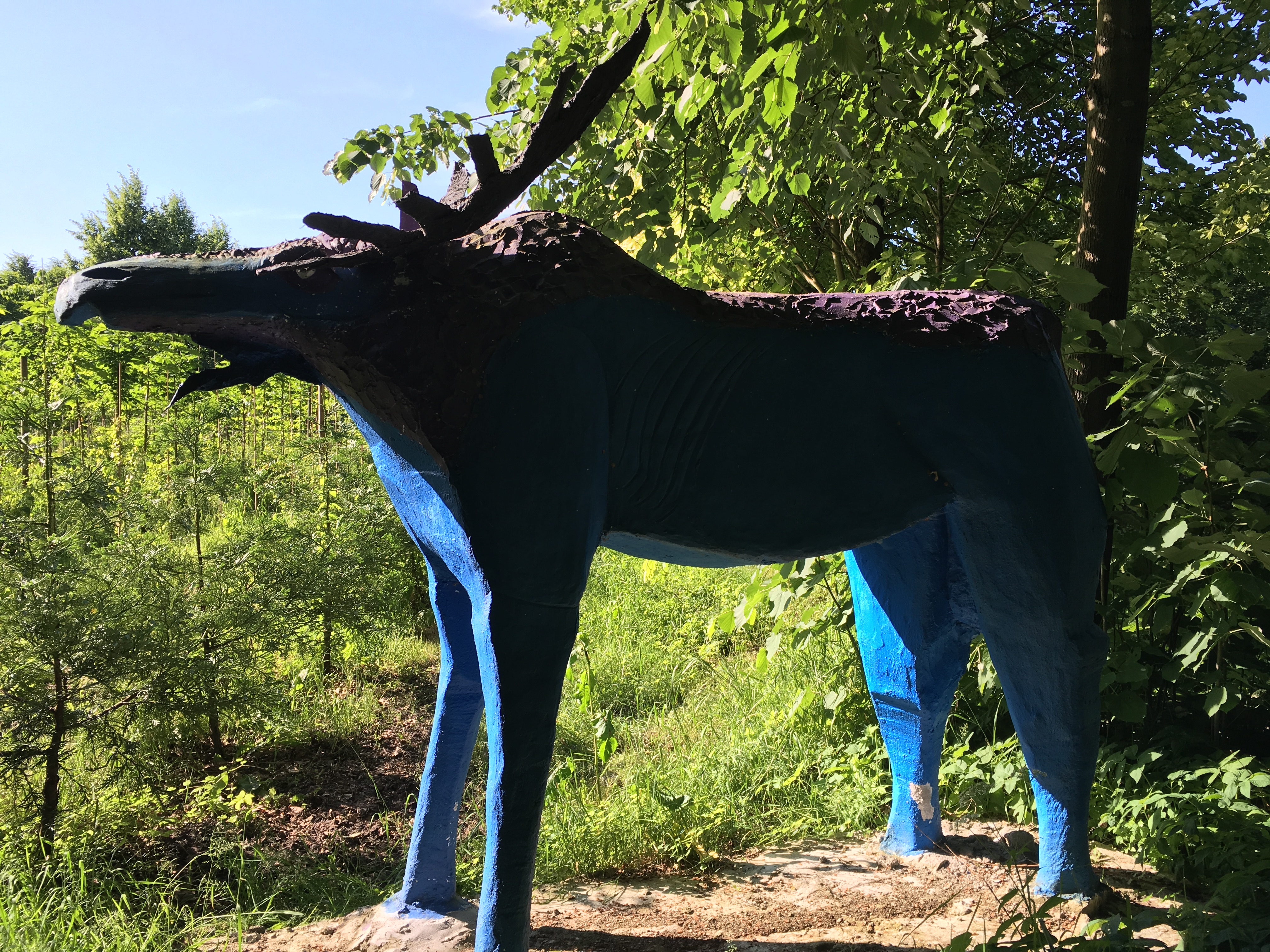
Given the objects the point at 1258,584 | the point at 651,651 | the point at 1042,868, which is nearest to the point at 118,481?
the point at 651,651

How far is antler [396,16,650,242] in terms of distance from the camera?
174 cm

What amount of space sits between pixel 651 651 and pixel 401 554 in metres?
1.71

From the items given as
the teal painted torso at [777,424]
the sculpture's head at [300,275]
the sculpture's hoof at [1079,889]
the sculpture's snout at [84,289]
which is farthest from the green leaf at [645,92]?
the sculpture's hoof at [1079,889]

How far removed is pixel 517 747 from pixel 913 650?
51.4 inches

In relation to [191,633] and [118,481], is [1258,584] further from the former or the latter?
[118,481]

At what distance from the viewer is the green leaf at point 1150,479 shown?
2605mm

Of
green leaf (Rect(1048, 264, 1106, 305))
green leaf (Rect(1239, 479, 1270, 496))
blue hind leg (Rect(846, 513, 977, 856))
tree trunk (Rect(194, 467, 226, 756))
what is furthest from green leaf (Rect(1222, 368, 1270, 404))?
tree trunk (Rect(194, 467, 226, 756))

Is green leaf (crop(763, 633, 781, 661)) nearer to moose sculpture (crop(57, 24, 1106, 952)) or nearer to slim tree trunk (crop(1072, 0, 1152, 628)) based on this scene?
slim tree trunk (crop(1072, 0, 1152, 628))

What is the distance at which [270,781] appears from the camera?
12.9ft

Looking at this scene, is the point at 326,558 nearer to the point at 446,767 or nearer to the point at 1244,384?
the point at 446,767

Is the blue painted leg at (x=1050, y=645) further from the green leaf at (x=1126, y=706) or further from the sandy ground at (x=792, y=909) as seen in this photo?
the green leaf at (x=1126, y=706)

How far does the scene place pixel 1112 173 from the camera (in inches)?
125

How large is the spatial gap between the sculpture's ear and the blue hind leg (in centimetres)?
146

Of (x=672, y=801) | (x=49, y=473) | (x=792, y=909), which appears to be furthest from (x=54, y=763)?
(x=792, y=909)
